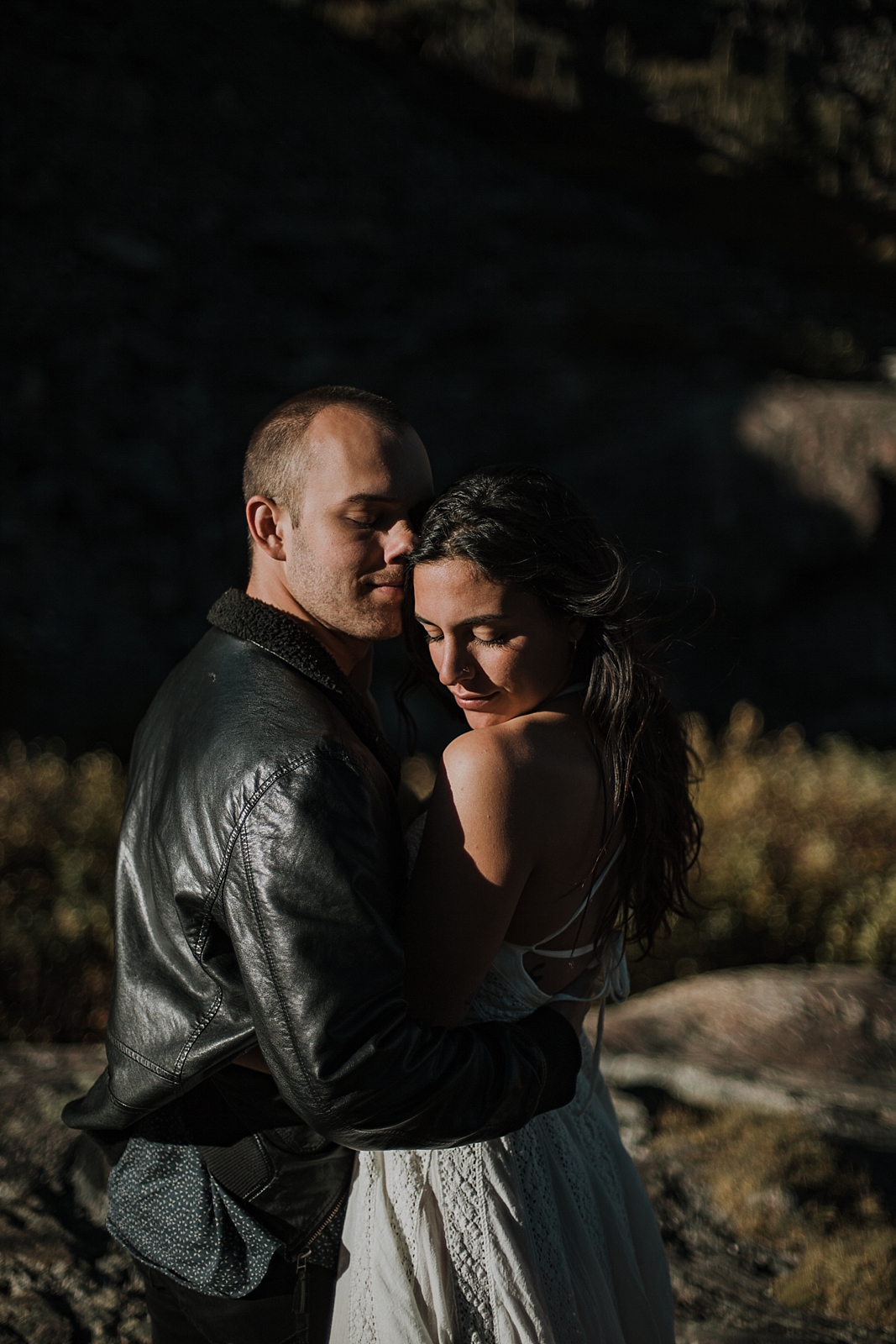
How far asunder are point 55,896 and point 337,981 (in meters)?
3.39

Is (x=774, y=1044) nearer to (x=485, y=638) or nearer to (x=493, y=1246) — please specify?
(x=493, y=1246)

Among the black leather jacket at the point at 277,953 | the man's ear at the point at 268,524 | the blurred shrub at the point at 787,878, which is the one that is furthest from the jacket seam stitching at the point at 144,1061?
the blurred shrub at the point at 787,878

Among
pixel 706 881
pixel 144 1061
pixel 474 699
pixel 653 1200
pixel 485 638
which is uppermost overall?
pixel 485 638

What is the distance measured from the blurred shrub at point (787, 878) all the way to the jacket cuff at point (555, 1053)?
2855 millimetres

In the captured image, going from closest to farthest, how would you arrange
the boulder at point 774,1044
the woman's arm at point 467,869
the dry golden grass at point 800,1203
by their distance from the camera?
1. the woman's arm at point 467,869
2. the dry golden grass at point 800,1203
3. the boulder at point 774,1044

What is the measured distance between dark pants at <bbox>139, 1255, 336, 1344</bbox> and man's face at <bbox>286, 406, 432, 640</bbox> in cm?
99

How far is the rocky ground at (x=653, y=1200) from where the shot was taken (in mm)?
2344

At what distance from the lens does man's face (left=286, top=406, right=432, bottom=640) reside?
65.1 inches

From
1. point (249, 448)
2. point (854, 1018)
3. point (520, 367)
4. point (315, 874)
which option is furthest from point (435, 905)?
point (520, 367)

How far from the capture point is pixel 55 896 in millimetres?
4289

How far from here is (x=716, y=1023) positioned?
385 cm

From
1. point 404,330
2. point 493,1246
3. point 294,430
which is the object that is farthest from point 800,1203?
point 404,330

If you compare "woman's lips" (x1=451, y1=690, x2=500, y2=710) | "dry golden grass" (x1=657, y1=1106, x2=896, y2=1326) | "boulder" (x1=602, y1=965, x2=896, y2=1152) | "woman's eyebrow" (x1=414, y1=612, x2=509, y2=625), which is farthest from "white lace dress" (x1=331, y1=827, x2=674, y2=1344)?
"boulder" (x1=602, y1=965, x2=896, y2=1152)

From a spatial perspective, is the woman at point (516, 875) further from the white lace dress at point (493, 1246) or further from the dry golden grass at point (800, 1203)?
the dry golden grass at point (800, 1203)
